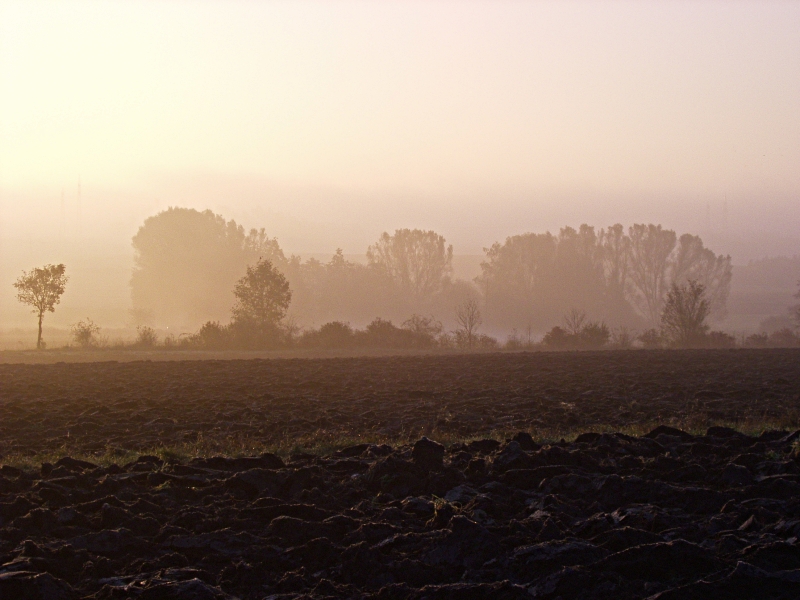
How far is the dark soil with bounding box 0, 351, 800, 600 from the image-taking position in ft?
20.2

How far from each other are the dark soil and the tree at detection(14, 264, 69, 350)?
27.0 m

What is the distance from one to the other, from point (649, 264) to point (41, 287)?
5823 centimetres

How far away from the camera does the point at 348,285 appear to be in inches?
2928

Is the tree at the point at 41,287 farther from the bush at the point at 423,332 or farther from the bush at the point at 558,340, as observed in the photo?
the bush at the point at 558,340

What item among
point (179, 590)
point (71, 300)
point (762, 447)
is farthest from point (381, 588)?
point (71, 300)

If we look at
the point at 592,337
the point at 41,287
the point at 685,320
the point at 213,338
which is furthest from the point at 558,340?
the point at 41,287

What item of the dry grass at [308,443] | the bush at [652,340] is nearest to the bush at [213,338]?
the bush at [652,340]

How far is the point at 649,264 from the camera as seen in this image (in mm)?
76125

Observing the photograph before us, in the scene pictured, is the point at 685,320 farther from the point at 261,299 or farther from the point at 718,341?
the point at 261,299

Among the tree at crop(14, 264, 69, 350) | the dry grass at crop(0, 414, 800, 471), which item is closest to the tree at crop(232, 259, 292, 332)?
the tree at crop(14, 264, 69, 350)

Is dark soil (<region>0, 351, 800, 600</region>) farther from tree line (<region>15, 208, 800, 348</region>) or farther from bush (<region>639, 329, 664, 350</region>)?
tree line (<region>15, 208, 800, 348</region>)

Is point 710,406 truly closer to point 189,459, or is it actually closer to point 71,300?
point 189,459

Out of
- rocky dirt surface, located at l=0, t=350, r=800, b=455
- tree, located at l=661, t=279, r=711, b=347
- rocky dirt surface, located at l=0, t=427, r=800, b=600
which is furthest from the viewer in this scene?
tree, located at l=661, t=279, r=711, b=347

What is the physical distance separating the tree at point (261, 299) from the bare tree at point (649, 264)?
144ft
